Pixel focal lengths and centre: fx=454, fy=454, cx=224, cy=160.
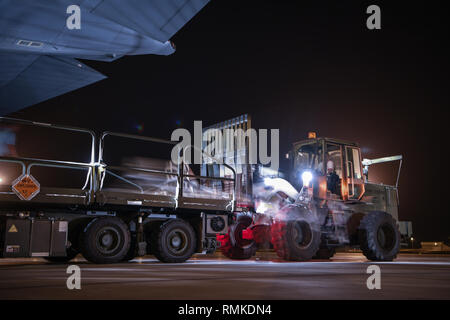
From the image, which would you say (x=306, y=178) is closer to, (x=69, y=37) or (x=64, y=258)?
(x=64, y=258)

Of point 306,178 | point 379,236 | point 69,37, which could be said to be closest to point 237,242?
point 306,178

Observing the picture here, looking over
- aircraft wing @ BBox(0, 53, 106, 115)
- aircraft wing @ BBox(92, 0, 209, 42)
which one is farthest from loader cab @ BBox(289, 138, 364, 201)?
aircraft wing @ BBox(0, 53, 106, 115)

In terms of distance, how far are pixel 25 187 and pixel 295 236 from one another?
631 cm

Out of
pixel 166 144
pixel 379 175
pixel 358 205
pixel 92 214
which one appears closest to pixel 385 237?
pixel 358 205

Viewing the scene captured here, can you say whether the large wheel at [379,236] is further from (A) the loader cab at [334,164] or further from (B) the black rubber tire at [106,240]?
(B) the black rubber tire at [106,240]

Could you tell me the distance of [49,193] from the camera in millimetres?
8930

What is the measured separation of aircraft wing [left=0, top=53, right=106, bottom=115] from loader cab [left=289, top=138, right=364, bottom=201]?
1353 cm

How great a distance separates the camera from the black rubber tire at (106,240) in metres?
9.34

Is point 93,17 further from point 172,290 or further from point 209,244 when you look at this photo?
point 172,290

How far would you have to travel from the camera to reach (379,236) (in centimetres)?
1262

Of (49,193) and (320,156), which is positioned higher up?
(320,156)

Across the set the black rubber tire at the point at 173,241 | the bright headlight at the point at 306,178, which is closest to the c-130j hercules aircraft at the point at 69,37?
the bright headlight at the point at 306,178

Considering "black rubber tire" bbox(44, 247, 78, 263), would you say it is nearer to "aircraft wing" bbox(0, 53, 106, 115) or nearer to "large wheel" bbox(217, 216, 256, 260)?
"large wheel" bbox(217, 216, 256, 260)

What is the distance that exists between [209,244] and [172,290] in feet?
20.9
